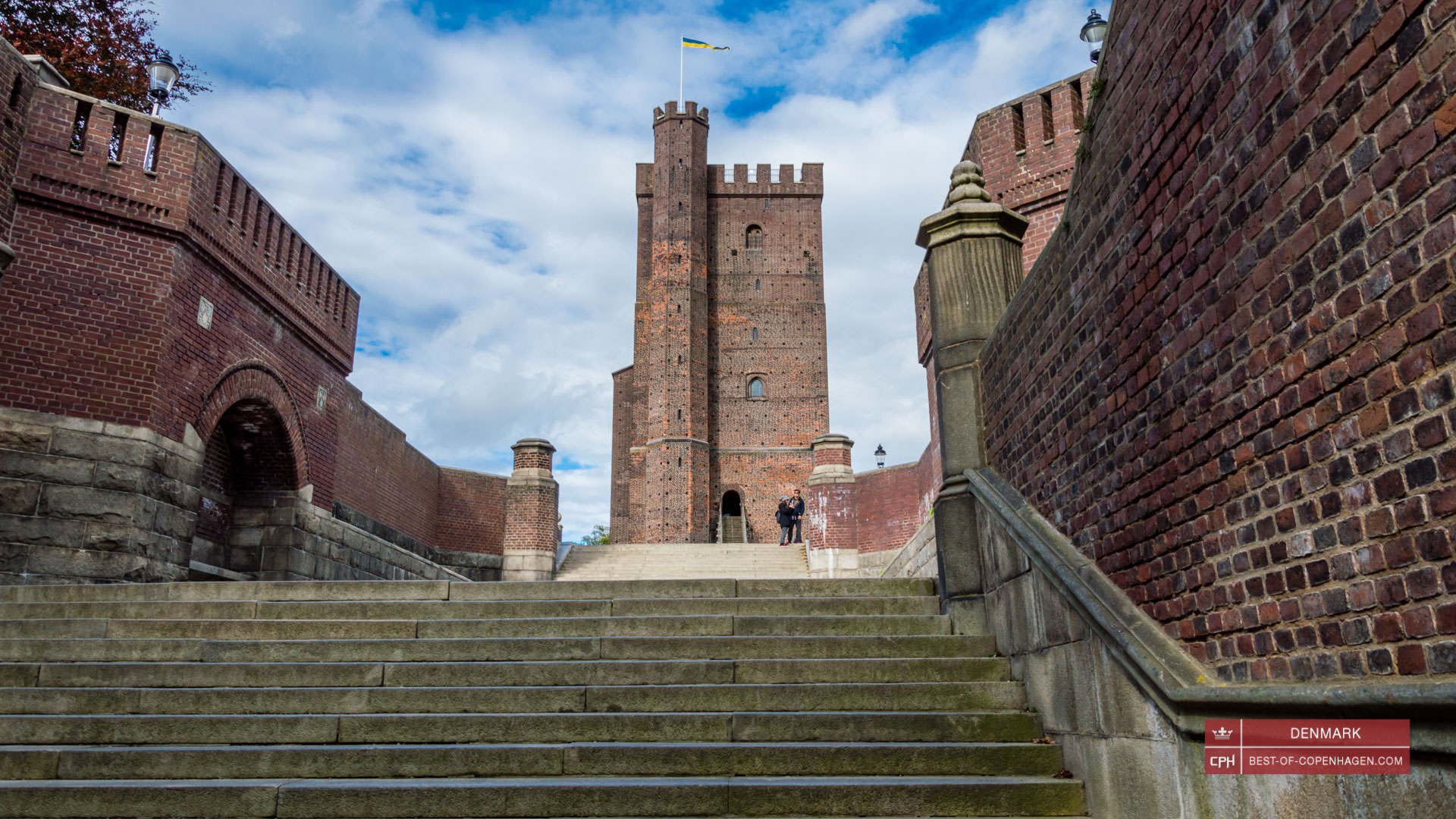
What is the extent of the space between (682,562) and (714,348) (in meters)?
16.4

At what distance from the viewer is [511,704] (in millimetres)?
4723

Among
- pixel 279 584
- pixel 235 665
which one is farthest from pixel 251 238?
pixel 235 665

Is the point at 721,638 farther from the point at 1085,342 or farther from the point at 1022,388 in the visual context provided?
the point at 1085,342

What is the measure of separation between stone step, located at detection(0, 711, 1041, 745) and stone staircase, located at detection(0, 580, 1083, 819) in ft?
0.03

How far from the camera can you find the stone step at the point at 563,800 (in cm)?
376

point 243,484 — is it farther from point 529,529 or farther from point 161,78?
point 529,529

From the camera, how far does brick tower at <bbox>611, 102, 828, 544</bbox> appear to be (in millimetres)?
31266

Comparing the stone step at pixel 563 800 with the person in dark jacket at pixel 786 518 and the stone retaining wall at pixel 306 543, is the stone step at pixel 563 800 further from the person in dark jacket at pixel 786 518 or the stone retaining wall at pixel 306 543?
the person in dark jacket at pixel 786 518

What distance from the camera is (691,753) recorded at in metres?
4.17

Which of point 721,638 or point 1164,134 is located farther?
point 721,638

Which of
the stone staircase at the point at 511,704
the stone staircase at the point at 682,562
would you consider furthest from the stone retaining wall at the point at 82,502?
the stone staircase at the point at 682,562

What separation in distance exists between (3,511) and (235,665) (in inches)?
185

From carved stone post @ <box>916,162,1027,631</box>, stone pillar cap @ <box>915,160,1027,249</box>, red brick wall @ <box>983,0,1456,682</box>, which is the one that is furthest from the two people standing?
red brick wall @ <box>983,0,1456,682</box>

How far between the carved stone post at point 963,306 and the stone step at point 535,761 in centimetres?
160
